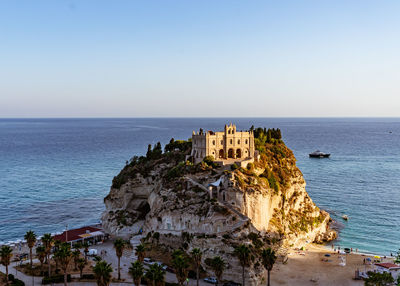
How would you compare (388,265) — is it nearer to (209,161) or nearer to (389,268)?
(389,268)

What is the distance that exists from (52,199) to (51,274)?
2058 inches

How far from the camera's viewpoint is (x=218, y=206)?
66000 millimetres

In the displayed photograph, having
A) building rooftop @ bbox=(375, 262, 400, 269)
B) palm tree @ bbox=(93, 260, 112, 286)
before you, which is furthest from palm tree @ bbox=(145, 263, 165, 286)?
building rooftop @ bbox=(375, 262, 400, 269)

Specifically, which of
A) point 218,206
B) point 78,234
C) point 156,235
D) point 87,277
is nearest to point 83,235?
Answer: point 78,234

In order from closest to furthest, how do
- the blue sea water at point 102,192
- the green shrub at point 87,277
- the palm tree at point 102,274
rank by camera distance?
the palm tree at point 102,274 < the green shrub at point 87,277 < the blue sea water at point 102,192

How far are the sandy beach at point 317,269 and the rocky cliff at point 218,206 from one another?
11.7ft

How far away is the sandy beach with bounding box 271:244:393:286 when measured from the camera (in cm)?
6250

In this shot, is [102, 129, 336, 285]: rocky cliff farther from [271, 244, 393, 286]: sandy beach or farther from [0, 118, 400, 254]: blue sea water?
[0, 118, 400, 254]: blue sea water

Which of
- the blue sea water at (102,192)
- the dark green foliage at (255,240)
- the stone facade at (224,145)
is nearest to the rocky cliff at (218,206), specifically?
the dark green foliage at (255,240)

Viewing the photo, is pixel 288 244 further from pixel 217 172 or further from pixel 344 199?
pixel 344 199

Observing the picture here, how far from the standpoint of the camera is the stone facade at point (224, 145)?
8325 centimetres

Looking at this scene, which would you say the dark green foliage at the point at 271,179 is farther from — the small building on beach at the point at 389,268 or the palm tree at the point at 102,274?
the palm tree at the point at 102,274

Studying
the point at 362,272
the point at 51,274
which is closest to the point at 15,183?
the point at 51,274

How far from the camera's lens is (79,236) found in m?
74.4
